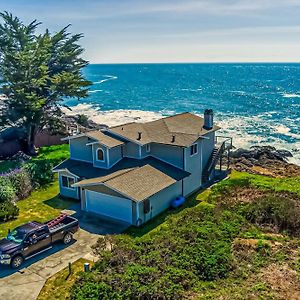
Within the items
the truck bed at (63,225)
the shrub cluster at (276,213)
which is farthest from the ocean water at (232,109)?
the truck bed at (63,225)

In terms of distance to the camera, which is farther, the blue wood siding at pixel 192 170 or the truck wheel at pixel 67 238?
the blue wood siding at pixel 192 170

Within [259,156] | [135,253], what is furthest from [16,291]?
[259,156]

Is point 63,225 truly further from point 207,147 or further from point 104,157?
point 207,147

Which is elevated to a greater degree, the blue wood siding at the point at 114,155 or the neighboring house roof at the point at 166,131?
the neighboring house roof at the point at 166,131

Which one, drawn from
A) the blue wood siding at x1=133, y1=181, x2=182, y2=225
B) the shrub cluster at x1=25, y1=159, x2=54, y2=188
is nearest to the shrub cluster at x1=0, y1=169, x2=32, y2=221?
the shrub cluster at x1=25, y1=159, x2=54, y2=188

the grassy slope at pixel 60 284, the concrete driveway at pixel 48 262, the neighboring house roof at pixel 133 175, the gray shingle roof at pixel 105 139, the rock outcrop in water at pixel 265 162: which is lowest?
the rock outcrop in water at pixel 265 162

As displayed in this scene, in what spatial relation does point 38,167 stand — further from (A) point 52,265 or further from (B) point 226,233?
(B) point 226,233

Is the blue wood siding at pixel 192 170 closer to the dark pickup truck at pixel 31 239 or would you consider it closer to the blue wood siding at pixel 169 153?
the blue wood siding at pixel 169 153
